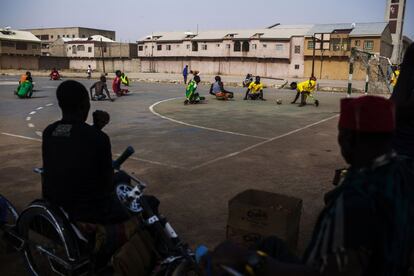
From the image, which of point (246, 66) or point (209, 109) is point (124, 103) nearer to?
point (209, 109)

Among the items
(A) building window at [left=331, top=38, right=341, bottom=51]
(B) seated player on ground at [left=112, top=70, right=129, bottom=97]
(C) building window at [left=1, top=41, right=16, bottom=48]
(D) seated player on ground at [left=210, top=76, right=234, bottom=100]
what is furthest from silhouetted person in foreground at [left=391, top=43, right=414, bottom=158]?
(C) building window at [left=1, top=41, right=16, bottom=48]

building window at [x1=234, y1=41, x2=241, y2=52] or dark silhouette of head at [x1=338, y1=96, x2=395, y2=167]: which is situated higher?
building window at [x1=234, y1=41, x2=241, y2=52]

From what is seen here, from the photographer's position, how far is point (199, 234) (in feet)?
14.6

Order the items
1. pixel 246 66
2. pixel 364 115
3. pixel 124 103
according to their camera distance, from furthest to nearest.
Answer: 1. pixel 246 66
2. pixel 124 103
3. pixel 364 115

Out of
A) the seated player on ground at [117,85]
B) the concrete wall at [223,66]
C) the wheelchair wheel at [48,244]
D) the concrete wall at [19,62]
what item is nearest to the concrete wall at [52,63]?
the concrete wall at [19,62]

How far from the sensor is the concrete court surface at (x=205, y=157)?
5.29 metres

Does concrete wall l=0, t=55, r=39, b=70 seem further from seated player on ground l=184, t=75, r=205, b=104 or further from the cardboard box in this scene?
the cardboard box

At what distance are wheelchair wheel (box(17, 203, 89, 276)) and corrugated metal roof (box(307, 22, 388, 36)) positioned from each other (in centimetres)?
5437

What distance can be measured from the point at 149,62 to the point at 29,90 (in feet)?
162

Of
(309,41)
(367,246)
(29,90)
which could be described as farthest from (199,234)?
(309,41)

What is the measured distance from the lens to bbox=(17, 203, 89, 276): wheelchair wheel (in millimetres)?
2854

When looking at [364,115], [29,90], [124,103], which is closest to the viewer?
[364,115]

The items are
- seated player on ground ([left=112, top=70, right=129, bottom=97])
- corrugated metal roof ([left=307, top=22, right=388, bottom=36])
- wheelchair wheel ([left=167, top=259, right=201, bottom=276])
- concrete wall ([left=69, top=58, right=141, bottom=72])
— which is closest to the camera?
wheelchair wheel ([left=167, top=259, right=201, bottom=276])

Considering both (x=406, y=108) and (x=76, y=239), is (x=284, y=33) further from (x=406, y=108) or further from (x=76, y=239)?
(x=76, y=239)
